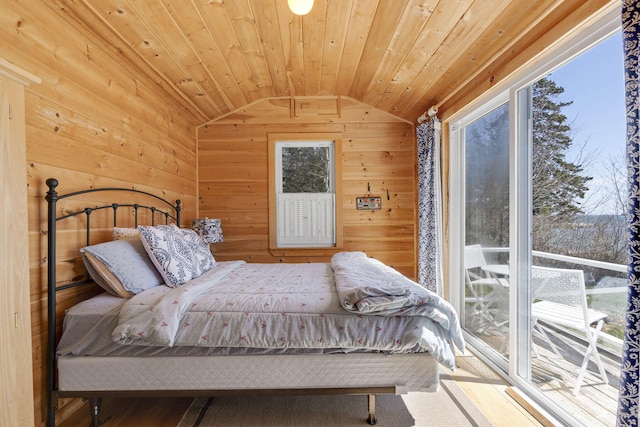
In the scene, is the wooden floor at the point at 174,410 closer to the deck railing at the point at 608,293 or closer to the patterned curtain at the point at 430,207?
the deck railing at the point at 608,293

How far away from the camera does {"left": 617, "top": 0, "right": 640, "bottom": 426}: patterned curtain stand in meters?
1.10

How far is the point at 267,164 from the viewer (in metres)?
3.66

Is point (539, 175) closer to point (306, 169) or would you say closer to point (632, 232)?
point (632, 232)

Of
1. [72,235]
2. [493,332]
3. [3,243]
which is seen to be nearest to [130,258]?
[72,235]

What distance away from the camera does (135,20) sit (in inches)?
74.8

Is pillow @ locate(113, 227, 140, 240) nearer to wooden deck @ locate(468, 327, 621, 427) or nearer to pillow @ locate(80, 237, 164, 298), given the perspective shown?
pillow @ locate(80, 237, 164, 298)

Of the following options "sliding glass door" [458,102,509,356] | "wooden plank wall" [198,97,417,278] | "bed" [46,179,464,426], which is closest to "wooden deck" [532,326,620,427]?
"sliding glass door" [458,102,509,356]

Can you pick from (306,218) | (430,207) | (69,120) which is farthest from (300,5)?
(306,218)

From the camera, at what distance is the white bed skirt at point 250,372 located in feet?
5.08

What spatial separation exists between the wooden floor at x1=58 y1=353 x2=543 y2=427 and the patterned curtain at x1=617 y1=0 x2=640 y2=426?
2.42 feet

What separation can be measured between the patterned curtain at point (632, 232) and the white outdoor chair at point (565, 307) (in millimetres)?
463

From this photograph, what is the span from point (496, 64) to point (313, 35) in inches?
54.2

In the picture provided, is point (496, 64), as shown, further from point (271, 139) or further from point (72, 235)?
point (72, 235)

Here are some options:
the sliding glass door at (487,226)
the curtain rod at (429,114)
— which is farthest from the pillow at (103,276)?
the curtain rod at (429,114)
